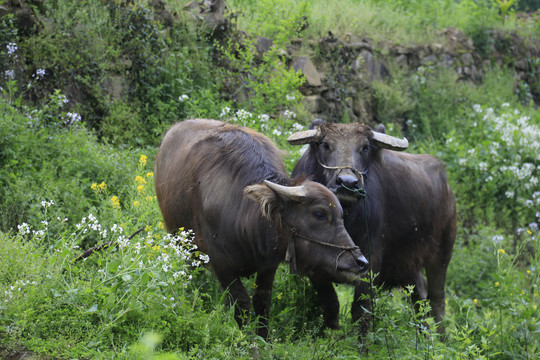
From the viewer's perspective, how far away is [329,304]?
6.14 m

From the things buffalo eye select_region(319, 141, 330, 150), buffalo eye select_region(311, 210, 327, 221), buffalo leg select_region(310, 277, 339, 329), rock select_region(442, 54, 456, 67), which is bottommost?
rock select_region(442, 54, 456, 67)

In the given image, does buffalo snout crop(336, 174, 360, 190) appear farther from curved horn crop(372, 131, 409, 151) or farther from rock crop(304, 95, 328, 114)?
rock crop(304, 95, 328, 114)

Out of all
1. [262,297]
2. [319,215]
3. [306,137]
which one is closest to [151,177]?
[306,137]

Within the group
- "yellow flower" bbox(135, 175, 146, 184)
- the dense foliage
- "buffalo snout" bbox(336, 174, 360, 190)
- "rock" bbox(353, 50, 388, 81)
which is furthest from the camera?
"rock" bbox(353, 50, 388, 81)

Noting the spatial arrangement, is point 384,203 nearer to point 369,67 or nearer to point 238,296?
point 238,296

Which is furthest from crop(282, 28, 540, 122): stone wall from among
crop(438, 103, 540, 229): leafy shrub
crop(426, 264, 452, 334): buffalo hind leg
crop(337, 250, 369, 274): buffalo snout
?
crop(337, 250, 369, 274): buffalo snout

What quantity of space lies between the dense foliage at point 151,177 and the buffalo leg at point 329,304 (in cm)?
14

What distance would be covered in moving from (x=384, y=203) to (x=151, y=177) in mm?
3030

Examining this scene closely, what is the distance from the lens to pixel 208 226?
5.38 metres

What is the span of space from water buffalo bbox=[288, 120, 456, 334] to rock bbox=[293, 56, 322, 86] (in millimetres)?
4546

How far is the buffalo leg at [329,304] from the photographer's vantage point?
6.09 m

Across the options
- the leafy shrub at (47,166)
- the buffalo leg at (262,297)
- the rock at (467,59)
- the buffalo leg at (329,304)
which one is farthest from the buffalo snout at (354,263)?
the rock at (467,59)

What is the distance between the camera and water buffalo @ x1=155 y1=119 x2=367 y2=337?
4867 millimetres

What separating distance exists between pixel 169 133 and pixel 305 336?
2.50 metres
